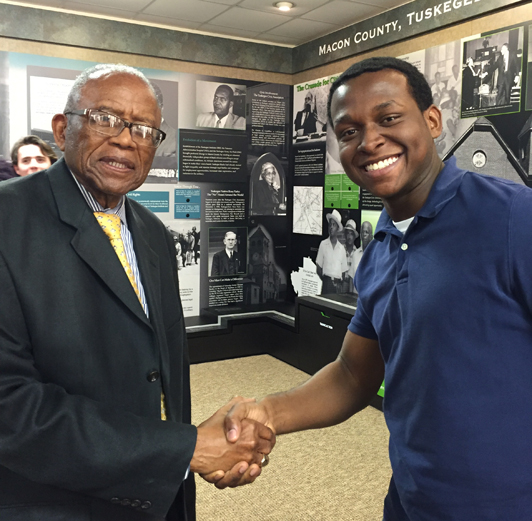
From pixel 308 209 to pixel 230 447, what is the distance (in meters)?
4.46

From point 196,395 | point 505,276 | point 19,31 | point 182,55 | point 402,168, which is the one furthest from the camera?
point 182,55

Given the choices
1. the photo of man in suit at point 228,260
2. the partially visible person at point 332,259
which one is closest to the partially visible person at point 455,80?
the partially visible person at point 332,259

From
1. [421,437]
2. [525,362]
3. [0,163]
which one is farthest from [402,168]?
[0,163]

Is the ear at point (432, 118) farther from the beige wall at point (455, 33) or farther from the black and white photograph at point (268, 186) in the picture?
the black and white photograph at point (268, 186)

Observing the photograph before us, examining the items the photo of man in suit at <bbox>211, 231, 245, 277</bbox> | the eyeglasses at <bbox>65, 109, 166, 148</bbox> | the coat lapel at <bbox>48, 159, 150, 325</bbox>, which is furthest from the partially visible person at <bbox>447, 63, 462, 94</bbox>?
the coat lapel at <bbox>48, 159, 150, 325</bbox>

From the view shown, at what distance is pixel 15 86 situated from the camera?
197 inches

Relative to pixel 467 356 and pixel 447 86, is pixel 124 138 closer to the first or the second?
pixel 467 356

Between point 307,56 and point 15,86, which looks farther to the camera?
point 307,56

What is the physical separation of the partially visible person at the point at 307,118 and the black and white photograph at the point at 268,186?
1.39 ft

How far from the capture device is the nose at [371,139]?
1465mm

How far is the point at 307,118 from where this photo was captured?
605 cm

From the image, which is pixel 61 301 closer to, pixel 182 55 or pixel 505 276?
pixel 505 276

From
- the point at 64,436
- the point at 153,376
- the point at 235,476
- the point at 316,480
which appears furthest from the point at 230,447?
the point at 316,480

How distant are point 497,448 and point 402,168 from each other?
28.0 inches
